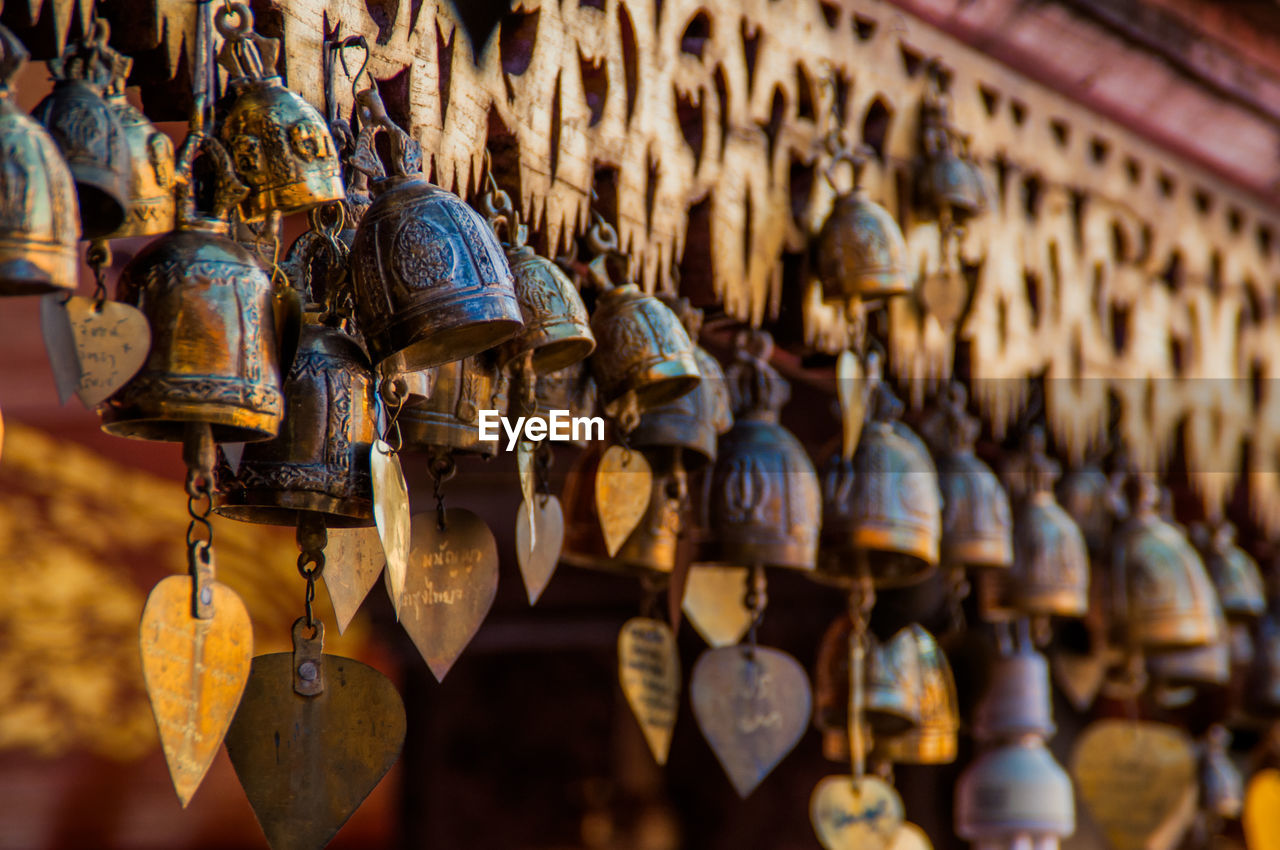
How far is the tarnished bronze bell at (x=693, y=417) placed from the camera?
84.9 inches

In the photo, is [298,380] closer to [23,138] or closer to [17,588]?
[23,138]

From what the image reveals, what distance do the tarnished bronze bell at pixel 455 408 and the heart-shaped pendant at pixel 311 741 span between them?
0.26 m

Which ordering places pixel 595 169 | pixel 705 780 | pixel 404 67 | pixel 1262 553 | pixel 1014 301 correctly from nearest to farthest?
pixel 404 67 → pixel 595 169 → pixel 1014 301 → pixel 1262 553 → pixel 705 780

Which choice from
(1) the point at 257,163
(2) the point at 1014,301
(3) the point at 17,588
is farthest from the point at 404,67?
(3) the point at 17,588

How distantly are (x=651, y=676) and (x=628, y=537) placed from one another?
22 cm

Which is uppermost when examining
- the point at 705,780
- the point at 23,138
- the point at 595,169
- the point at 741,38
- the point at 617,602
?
the point at 741,38

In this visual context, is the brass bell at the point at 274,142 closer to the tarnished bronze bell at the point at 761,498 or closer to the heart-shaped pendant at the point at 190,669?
the heart-shaped pendant at the point at 190,669

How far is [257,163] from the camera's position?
1546 mm

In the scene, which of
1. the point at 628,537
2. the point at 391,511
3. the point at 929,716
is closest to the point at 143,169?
the point at 391,511

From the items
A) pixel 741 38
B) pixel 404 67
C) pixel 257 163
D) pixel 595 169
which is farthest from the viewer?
pixel 741 38

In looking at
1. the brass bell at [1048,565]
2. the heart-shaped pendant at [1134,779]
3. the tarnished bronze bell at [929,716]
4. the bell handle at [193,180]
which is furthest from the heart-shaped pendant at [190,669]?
the heart-shaped pendant at [1134,779]

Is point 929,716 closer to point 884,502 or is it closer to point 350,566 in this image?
point 884,502

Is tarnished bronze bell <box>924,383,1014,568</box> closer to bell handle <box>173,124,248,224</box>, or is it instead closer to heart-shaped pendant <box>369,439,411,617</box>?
heart-shaped pendant <box>369,439,411,617</box>

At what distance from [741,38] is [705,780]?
2.56m
